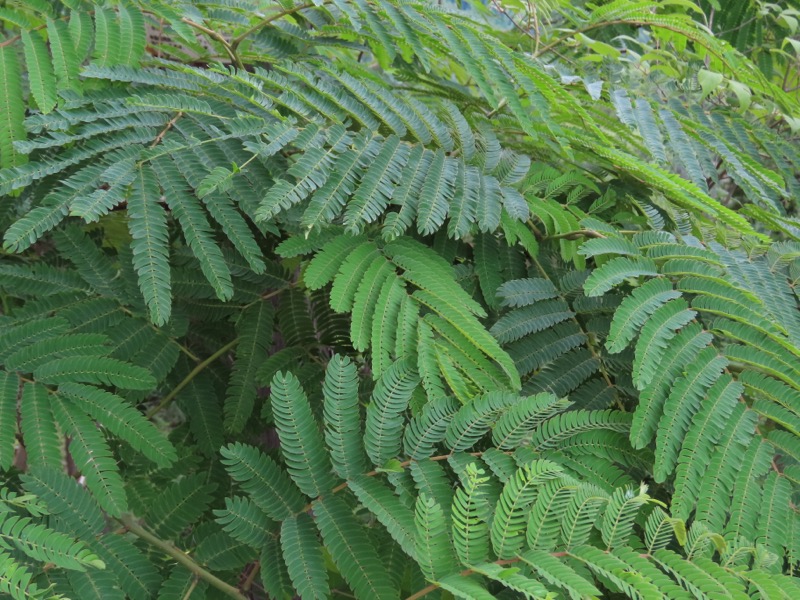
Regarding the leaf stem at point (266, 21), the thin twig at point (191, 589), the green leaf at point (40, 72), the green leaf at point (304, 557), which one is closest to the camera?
the green leaf at point (304, 557)

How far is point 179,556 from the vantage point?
117 centimetres

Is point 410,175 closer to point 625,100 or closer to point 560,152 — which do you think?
point 560,152

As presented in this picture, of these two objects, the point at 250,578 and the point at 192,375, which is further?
the point at 192,375

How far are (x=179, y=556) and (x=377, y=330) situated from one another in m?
0.50

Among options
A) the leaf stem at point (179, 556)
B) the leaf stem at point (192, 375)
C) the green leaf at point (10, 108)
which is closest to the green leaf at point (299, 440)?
the leaf stem at point (179, 556)

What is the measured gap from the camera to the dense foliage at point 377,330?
1.04 meters

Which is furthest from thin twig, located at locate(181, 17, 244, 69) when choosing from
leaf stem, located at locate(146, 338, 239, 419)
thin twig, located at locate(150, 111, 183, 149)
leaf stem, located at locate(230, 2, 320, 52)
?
leaf stem, located at locate(146, 338, 239, 419)

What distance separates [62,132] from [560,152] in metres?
0.98

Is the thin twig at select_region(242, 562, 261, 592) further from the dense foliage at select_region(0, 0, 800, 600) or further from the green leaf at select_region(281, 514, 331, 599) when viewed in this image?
the green leaf at select_region(281, 514, 331, 599)

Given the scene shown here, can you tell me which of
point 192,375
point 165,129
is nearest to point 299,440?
point 192,375

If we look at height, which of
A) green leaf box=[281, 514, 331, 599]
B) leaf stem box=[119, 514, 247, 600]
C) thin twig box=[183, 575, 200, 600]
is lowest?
thin twig box=[183, 575, 200, 600]

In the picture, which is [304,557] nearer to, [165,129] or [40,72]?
[165,129]

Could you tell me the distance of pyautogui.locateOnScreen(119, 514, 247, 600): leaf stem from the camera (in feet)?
3.77

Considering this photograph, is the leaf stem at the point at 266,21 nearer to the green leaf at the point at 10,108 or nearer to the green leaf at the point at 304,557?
the green leaf at the point at 10,108
